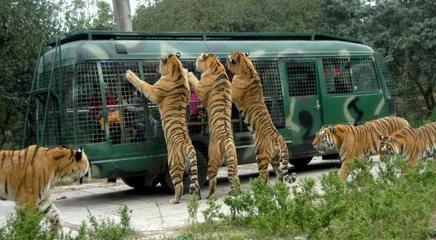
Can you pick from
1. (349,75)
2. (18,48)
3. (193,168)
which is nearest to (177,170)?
(193,168)

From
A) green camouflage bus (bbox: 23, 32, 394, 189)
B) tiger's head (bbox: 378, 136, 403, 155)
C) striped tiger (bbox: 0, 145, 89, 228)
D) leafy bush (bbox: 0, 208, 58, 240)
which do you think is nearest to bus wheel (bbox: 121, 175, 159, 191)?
green camouflage bus (bbox: 23, 32, 394, 189)

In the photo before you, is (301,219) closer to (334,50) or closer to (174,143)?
(174,143)

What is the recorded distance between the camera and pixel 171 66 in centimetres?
924

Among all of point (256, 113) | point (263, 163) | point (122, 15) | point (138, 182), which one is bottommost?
point (138, 182)

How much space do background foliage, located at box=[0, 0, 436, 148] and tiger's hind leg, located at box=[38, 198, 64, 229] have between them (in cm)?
657

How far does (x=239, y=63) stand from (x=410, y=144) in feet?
9.55

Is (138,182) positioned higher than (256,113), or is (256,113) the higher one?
(256,113)

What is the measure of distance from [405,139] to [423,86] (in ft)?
39.5

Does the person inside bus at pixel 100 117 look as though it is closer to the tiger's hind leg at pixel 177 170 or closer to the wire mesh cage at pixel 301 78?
the tiger's hind leg at pixel 177 170

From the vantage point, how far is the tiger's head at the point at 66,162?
729 cm

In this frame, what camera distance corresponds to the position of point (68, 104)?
8.98 metres

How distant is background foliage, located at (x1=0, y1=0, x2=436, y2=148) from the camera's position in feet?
43.5

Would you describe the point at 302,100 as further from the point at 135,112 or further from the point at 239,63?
the point at 135,112

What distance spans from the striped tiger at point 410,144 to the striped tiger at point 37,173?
457cm
